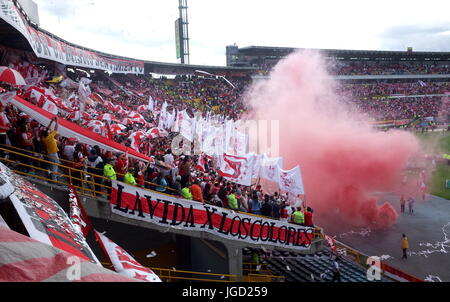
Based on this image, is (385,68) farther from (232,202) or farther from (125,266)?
(125,266)

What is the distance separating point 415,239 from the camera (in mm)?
14758

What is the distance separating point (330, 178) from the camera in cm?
1991

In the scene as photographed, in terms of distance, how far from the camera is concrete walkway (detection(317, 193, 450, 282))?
1234 centimetres

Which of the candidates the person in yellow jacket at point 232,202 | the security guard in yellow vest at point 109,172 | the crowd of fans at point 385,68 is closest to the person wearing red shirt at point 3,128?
the security guard in yellow vest at point 109,172

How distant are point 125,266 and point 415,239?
13491mm

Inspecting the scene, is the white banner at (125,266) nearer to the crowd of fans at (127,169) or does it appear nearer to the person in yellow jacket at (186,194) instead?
the crowd of fans at (127,169)

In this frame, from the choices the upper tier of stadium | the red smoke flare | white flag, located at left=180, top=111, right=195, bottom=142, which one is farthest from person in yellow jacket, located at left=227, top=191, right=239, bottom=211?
the upper tier of stadium

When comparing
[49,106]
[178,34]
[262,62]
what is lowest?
[49,106]

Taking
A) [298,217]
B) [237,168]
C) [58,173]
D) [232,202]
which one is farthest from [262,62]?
[58,173]

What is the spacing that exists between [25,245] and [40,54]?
62.6ft

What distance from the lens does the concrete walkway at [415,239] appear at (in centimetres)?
1234

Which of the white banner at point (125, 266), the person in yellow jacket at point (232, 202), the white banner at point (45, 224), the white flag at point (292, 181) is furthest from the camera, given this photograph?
the white flag at point (292, 181)

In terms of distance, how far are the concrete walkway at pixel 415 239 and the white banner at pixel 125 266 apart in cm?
1009

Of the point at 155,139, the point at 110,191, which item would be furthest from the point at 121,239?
the point at 155,139
